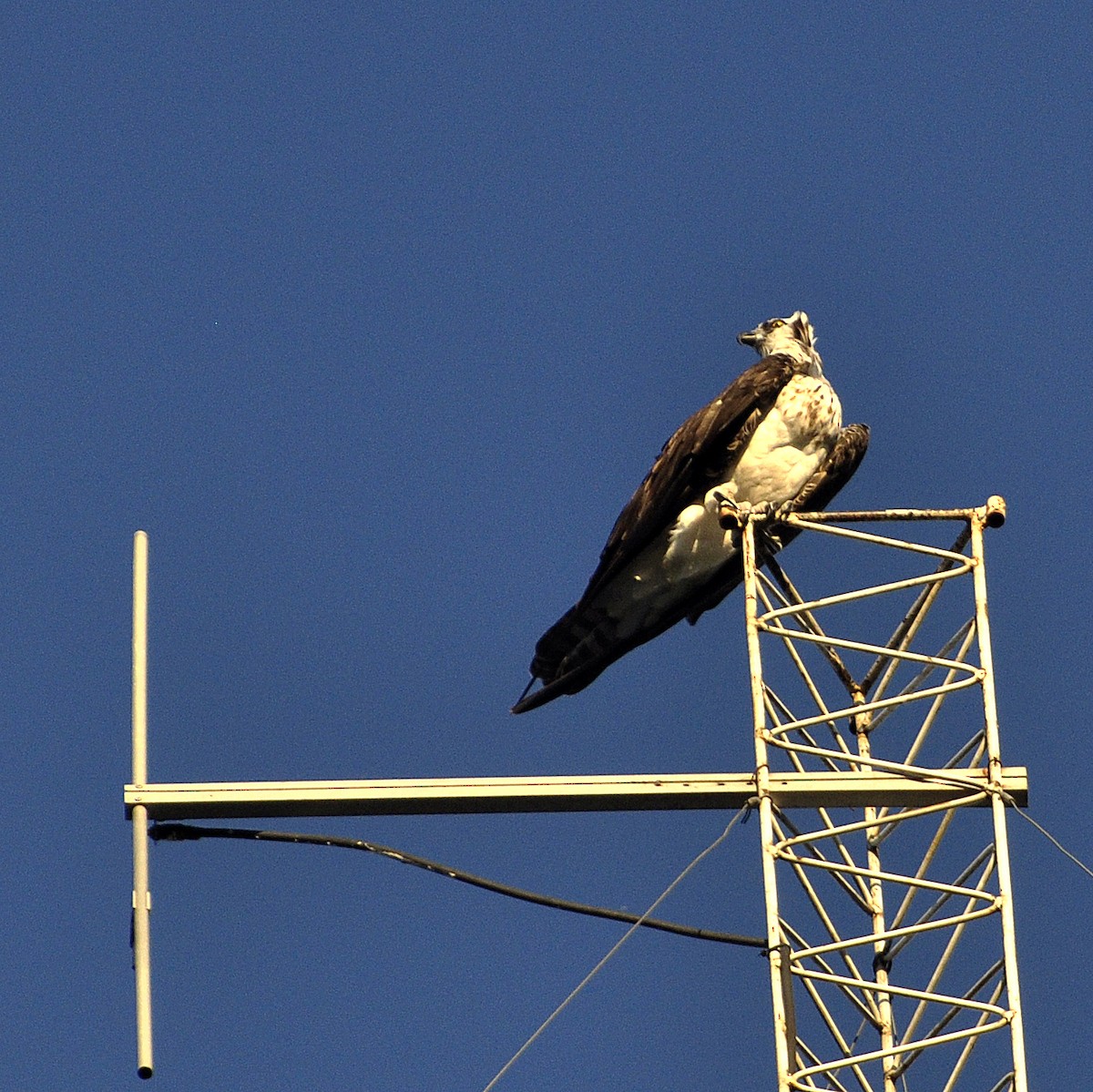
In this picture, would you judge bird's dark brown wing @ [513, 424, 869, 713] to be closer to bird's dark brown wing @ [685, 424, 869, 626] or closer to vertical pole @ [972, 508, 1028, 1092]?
bird's dark brown wing @ [685, 424, 869, 626]

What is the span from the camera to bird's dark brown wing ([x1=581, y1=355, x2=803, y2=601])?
15.8 meters

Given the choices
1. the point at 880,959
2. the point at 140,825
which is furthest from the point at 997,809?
the point at 140,825

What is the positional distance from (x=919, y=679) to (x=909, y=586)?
59 cm

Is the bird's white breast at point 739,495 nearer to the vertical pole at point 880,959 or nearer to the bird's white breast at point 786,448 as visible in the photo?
the bird's white breast at point 786,448

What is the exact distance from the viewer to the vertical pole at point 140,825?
11734mm

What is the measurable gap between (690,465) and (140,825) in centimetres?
489

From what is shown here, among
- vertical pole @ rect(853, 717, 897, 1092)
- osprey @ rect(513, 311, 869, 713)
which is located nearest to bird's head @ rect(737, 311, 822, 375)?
osprey @ rect(513, 311, 869, 713)

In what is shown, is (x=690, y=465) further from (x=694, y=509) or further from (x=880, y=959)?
(x=880, y=959)

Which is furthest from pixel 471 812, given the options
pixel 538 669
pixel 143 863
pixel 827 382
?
pixel 827 382

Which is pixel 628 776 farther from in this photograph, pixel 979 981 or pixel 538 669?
pixel 538 669

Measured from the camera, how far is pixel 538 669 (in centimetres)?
1598

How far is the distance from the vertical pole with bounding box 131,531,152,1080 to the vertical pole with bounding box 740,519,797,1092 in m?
2.87

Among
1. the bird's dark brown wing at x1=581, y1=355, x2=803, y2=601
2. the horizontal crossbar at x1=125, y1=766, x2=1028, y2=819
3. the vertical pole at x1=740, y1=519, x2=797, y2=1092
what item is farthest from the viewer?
the bird's dark brown wing at x1=581, y1=355, x2=803, y2=601

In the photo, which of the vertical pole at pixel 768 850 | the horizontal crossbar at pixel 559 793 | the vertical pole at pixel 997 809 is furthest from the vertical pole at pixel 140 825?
the vertical pole at pixel 997 809
